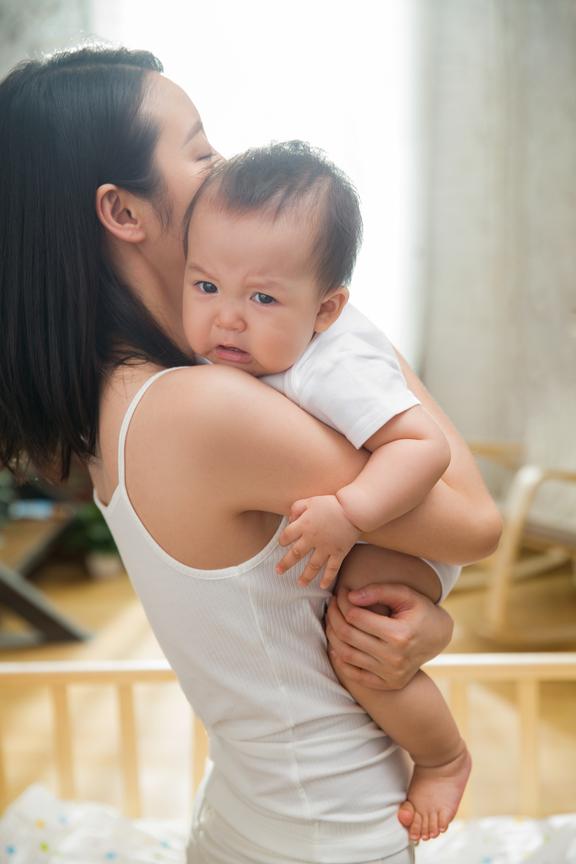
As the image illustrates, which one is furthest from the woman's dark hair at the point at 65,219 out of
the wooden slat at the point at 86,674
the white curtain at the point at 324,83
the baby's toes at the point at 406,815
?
the white curtain at the point at 324,83

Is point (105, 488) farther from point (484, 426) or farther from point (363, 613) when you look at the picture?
point (484, 426)

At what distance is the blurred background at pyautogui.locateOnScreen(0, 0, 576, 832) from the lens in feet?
12.4

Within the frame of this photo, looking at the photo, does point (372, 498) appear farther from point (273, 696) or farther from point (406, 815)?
point (406, 815)

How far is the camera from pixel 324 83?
13.1 ft

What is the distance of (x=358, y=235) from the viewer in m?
0.90

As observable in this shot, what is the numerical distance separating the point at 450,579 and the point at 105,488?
13.7 inches

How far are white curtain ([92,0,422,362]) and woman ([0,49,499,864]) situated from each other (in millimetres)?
2870

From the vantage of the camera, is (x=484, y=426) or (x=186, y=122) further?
(x=484, y=426)

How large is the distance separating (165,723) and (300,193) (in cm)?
212

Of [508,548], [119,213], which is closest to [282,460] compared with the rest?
[119,213]

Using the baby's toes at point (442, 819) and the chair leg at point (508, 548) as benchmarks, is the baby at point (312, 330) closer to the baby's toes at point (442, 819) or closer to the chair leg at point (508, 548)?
A: the baby's toes at point (442, 819)

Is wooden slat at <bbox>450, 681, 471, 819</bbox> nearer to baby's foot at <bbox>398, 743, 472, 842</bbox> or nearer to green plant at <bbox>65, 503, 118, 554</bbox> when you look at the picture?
baby's foot at <bbox>398, 743, 472, 842</bbox>

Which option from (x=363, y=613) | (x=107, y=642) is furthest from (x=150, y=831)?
(x=107, y=642)

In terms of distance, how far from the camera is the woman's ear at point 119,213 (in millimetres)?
862
